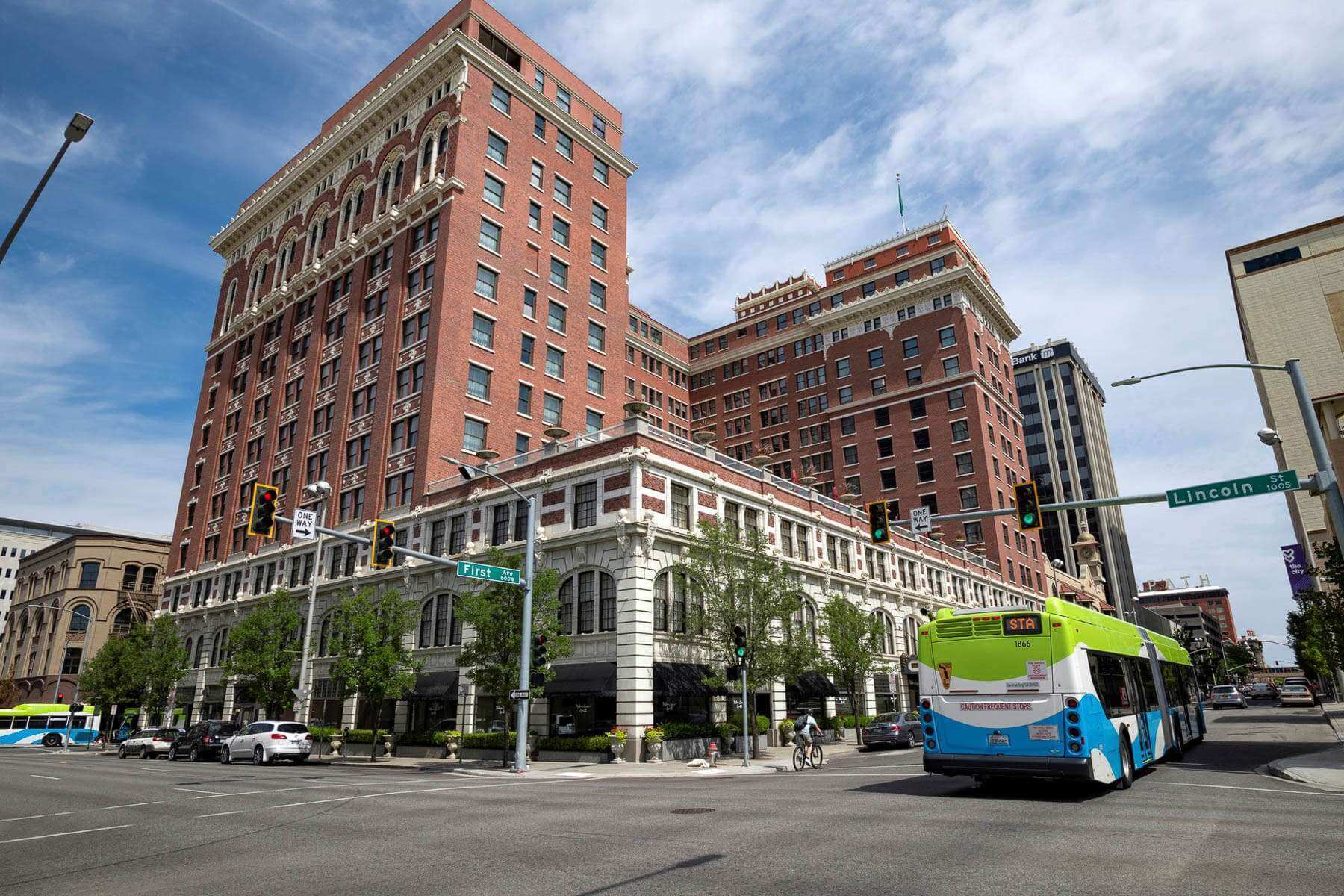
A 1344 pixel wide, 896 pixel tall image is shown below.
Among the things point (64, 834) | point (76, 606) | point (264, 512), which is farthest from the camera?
point (76, 606)

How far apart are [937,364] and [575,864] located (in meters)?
66.8

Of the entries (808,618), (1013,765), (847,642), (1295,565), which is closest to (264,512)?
(1013,765)

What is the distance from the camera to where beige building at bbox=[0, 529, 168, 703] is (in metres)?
78.6

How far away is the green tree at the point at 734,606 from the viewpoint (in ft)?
108

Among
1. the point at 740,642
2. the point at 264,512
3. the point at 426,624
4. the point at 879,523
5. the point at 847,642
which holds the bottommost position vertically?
the point at 740,642

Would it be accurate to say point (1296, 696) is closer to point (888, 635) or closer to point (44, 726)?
point (888, 635)

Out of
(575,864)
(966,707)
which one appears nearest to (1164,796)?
(966,707)

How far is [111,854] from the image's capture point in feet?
36.9

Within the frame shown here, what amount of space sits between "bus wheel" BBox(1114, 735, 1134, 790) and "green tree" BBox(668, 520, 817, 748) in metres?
17.1

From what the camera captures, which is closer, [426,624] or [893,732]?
[893,732]

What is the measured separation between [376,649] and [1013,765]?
2852 cm

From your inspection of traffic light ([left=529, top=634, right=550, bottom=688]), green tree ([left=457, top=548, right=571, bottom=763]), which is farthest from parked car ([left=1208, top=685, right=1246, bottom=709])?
traffic light ([left=529, top=634, right=550, bottom=688])

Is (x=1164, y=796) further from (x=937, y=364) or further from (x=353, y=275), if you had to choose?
(x=937, y=364)

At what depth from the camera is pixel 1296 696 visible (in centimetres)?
6631
